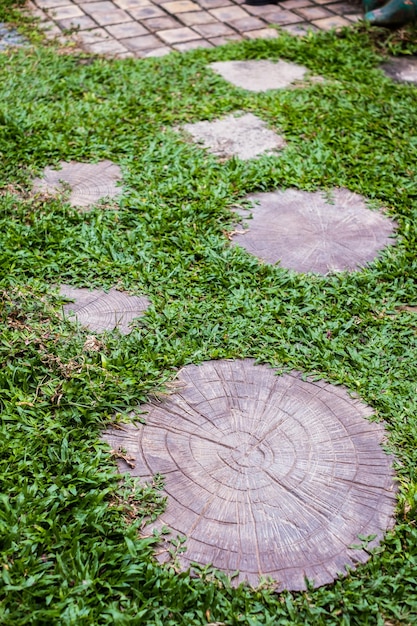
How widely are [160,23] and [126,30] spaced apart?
13.7 inches

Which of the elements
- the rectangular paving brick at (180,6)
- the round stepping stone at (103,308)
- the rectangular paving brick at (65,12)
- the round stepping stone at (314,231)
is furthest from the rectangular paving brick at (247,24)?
the round stepping stone at (103,308)

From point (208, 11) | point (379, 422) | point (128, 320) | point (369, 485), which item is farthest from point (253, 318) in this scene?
point (208, 11)

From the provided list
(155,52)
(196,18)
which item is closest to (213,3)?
(196,18)

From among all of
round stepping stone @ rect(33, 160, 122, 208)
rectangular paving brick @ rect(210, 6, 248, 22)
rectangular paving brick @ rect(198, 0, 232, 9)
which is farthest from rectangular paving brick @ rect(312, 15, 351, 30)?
round stepping stone @ rect(33, 160, 122, 208)

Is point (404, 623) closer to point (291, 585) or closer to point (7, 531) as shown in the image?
point (291, 585)

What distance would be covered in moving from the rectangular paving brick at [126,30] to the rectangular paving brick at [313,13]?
1546 millimetres

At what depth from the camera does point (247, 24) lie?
6.73 metres

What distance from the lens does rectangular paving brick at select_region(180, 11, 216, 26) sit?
6.71 meters

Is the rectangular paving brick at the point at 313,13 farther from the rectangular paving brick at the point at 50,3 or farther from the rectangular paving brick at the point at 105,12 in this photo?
the rectangular paving brick at the point at 50,3

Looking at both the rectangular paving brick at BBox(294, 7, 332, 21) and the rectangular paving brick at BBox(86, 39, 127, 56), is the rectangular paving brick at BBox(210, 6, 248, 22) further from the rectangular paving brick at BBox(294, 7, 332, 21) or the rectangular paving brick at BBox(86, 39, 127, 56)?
the rectangular paving brick at BBox(86, 39, 127, 56)

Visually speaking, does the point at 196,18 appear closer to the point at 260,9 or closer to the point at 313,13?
the point at 260,9

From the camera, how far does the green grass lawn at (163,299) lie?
95.3 inches

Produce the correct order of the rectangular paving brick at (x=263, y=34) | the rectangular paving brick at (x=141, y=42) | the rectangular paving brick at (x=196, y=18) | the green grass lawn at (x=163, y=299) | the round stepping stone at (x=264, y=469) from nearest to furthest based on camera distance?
the green grass lawn at (x=163, y=299), the round stepping stone at (x=264, y=469), the rectangular paving brick at (x=141, y=42), the rectangular paving brick at (x=263, y=34), the rectangular paving brick at (x=196, y=18)

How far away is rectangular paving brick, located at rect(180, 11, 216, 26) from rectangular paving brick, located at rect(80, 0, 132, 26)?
503 mm
